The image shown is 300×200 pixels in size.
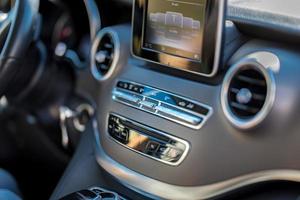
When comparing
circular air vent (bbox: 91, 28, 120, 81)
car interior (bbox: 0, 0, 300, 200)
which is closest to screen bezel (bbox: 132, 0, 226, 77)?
car interior (bbox: 0, 0, 300, 200)

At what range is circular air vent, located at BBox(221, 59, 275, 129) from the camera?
1018 millimetres

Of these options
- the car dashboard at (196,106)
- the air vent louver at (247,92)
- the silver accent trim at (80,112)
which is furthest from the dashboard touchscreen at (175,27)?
the silver accent trim at (80,112)

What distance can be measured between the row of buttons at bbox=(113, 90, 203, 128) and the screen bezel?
0.28ft

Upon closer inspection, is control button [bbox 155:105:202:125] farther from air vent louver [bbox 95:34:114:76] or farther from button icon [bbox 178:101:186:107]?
air vent louver [bbox 95:34:114:76]

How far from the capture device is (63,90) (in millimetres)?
1660

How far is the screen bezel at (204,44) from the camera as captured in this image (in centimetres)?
108

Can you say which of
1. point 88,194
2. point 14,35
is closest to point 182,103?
point 88,194

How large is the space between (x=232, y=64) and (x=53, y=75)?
2.32ft

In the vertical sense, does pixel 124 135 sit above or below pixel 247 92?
below

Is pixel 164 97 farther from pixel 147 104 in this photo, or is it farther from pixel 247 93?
pixel 247 93

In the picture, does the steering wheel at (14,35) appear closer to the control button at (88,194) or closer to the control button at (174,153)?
the control button at (88,194)

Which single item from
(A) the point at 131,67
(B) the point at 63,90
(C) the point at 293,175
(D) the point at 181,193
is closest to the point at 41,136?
(B) the point at 63,90

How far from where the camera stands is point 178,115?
1.17 metres

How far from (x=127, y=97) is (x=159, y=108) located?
12 cm
